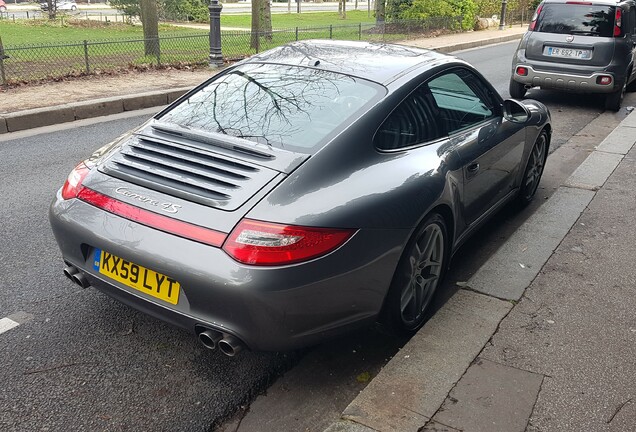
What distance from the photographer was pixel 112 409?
2.90m

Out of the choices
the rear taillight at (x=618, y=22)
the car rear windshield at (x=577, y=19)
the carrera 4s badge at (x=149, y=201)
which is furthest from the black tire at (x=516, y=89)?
the carrera 4s badge at (x=149, y=201)

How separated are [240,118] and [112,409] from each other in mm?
1638

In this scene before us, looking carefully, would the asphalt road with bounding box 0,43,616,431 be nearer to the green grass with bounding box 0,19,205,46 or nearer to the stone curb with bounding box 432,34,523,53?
the stone curb with bounding box 432,34,523,53

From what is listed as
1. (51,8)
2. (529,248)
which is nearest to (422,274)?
(529,248)

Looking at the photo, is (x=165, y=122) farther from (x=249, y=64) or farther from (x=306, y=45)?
(x=306, y=45)

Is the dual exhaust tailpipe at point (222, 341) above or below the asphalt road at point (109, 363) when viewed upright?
above

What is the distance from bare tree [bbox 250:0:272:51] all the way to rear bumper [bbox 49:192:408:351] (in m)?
12.9

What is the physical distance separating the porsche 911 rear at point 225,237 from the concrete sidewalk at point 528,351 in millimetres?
442

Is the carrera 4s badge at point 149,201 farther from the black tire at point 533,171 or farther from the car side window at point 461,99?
the black tire at point 533,171

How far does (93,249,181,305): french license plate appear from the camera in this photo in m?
2.86

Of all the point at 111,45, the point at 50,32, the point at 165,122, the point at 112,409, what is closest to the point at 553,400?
the point at 112,409

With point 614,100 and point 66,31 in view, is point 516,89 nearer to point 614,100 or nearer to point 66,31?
point 614,100

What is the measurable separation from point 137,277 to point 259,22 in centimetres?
1997

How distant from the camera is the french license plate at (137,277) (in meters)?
2.86
